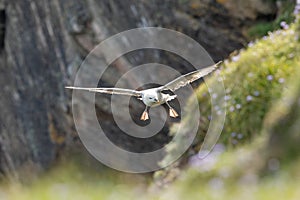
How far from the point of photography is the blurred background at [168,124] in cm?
790

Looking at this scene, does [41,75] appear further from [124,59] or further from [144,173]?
[144,173]

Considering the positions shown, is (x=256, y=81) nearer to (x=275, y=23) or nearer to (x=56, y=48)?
(x=275, y=23)

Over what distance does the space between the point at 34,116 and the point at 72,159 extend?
8.32 ft

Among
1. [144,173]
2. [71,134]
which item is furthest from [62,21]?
[144,173]

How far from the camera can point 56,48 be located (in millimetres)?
19250

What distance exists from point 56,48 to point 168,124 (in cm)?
417

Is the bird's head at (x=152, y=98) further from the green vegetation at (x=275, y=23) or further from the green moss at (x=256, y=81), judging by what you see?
the green vegetation at (x=275, y=23)

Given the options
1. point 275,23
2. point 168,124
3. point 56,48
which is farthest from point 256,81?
point 56,48

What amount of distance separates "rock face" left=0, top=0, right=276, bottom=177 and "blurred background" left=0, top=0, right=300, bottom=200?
2cm

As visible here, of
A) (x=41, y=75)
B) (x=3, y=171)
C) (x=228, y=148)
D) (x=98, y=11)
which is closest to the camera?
(x=228, y=148)

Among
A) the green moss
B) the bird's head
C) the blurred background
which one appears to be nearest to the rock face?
the blurred background

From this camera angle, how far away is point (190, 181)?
9.85 m

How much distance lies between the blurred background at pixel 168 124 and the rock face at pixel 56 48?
0.08 feet

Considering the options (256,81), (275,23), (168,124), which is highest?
(275,23)
